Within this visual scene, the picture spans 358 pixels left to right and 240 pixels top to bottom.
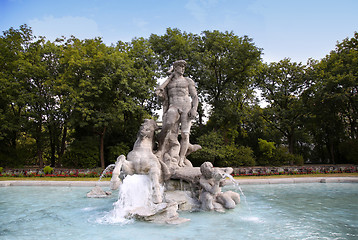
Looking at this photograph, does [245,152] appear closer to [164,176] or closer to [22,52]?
[164,176]

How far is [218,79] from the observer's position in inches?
907

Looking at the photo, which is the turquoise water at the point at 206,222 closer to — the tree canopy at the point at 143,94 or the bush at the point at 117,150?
the tree canopy at the point at 143,94

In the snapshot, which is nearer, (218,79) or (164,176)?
Result: (164,176)

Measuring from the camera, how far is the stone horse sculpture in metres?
5.54

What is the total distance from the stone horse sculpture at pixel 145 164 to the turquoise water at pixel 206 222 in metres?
0.87

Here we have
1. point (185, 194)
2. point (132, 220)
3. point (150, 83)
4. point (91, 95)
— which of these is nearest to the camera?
point (132, 220)

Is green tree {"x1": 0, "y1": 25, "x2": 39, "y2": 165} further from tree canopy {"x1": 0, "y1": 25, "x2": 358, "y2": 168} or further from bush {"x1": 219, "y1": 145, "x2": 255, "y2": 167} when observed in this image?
bush {"x1": 219, "y1": 145, "x2": 255, "y2": 167}

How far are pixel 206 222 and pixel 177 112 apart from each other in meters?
3.26

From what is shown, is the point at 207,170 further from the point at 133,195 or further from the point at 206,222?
the point at 133,195

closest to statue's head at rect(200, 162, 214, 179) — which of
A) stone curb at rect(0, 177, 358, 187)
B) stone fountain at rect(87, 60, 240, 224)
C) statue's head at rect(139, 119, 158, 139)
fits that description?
stone fountain at rect(87, 60, 240, 224)

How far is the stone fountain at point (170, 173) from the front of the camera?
547 cm

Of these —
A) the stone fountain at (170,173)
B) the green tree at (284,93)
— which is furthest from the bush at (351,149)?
the stone fountain at (170,173)

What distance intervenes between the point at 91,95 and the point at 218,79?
11.2 metres

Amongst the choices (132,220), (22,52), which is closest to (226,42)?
(22,52)
